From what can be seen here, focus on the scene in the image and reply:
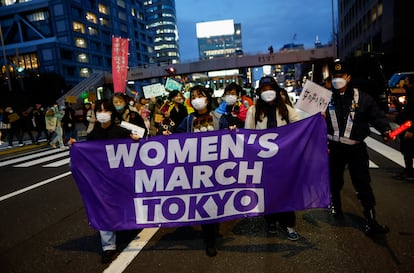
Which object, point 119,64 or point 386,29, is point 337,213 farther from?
point 386,29

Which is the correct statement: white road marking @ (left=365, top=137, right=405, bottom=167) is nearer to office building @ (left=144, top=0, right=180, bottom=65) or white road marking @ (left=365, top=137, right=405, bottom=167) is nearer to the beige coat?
the beige coat

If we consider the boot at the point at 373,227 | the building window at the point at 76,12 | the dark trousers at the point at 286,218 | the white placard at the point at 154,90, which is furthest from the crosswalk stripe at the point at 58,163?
the building window at the point at 76,12

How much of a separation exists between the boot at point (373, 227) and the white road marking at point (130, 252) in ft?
8.74

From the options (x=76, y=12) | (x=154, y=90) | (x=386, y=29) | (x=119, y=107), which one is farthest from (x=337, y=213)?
(x=76, y=12)

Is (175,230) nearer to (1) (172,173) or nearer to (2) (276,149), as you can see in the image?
(1) (172,173)

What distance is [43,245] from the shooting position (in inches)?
169

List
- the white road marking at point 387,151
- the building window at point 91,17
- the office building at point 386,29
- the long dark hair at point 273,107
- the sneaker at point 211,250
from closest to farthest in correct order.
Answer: the sneaker at point 211,250
the long dark hair at point 273,107
the white road marking at point 387,151
the office building at point 386,29
the building window at point 91,17

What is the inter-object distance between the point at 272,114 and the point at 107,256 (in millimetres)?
2517

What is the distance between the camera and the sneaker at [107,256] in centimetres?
367

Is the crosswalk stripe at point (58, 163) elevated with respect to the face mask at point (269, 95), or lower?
lower

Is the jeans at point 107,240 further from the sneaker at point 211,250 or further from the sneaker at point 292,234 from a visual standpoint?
the sneaker at point 292,234

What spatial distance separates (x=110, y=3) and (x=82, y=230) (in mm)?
83936

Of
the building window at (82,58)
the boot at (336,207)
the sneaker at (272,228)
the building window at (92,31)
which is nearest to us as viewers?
the sneaker at (272,228)

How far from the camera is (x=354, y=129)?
402cm
